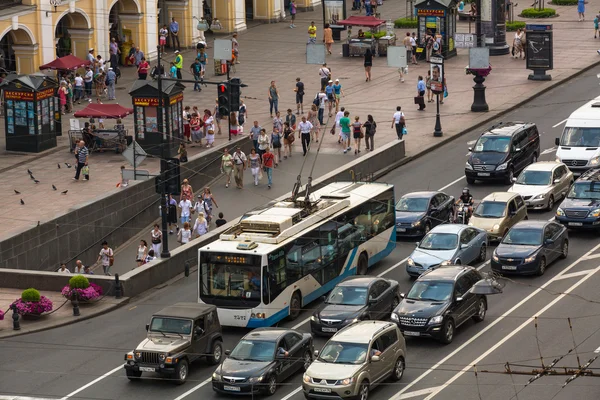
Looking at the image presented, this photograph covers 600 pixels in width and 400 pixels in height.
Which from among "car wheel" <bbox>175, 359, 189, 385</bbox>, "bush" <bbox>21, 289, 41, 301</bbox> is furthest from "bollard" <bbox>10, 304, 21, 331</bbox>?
"car wheel" <bbox>175, 359, 189, 385</bbox>

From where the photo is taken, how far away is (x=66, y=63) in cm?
6531

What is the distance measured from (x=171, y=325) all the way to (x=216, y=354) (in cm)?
150

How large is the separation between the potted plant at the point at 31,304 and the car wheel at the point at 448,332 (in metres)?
11.9

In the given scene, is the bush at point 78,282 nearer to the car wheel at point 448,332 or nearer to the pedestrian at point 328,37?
the car wheel at point 448,332

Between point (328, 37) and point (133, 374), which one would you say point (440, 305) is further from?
point (328, 37)

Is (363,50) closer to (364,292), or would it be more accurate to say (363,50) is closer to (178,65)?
(178,65)

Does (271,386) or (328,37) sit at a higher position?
(328,37)

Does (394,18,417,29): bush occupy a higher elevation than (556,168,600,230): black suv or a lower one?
higher

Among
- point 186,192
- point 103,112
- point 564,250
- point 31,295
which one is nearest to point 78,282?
point 31,295

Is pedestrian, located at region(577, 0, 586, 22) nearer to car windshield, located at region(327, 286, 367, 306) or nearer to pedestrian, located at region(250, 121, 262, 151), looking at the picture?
pedestrian, located at region(250, 121, 262, 151)

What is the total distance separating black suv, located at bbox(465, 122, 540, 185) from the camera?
5200 cm

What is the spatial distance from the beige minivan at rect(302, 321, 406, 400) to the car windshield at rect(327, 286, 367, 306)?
9.99 feet

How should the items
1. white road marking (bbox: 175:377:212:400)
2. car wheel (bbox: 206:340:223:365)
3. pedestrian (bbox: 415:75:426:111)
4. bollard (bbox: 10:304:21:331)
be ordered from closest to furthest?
white road marking (bbox: 175:377:212:400)
car wheel (bbox: 206:340:223:365)
bollard (bbox: 10:304:21:331)
pedestrian (bbox: 415:75:426:111)

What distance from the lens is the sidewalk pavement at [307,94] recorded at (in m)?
51.2
